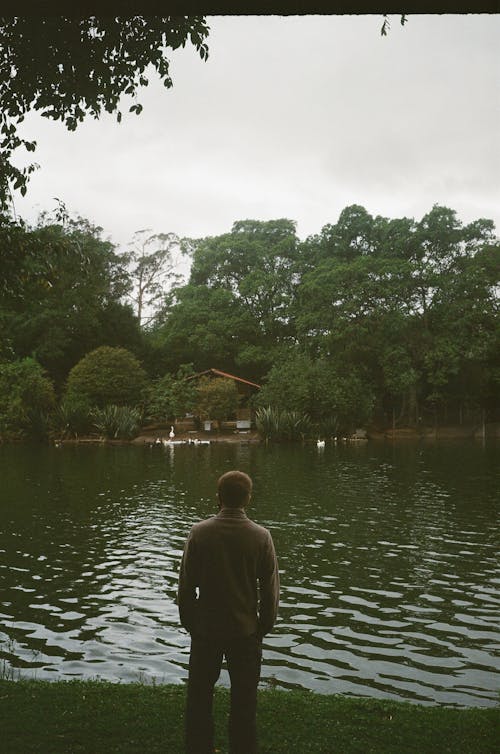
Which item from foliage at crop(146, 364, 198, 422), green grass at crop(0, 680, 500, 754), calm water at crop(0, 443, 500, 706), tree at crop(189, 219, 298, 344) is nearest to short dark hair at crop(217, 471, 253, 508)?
green grass at crop(0, 680, 500, 754)

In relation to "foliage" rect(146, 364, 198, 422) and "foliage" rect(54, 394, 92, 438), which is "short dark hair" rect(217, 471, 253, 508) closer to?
"foliage" rect(54, 394, 92, 438)

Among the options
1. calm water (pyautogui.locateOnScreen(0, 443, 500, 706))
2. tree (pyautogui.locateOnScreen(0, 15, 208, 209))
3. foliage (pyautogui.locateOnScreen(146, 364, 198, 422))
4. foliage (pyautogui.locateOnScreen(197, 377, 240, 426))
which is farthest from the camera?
foliage (pyautogui.locateOnScreen(146, 364, 198, 422))

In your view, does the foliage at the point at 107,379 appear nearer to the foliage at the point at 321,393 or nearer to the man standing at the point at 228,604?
the foliage at the point at 321,393

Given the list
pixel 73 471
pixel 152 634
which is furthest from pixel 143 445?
pixel 152 634

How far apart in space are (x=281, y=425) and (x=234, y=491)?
3812 centimetres

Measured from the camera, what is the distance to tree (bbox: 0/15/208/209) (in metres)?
5.69

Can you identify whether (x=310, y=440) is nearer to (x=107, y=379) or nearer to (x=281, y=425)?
(x=281, y=425)

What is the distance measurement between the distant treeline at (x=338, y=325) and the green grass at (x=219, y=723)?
3661 cm

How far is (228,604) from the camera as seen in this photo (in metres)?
3.41

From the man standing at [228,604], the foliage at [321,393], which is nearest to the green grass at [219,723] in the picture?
the man standing at [228,604]

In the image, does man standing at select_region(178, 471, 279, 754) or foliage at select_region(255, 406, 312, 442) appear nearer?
man standing at select_region(178, 471, 279, 754)

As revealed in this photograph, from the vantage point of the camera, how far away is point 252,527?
3.47 meters

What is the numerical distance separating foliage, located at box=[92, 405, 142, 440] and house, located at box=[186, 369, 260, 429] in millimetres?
5339

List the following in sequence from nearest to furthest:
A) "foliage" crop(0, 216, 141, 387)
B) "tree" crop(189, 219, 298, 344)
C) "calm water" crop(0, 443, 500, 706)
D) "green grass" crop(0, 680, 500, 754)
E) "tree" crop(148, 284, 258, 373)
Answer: "green grass" crop(0, 680, 500, 754) → "calm water" crop(0, 443, 500, 706) → "foliage" crop(0, 216, 141, 387) → "tree" crop(148, 284, 258, 373) → "tree" crop(189, 219, 298, 344)
